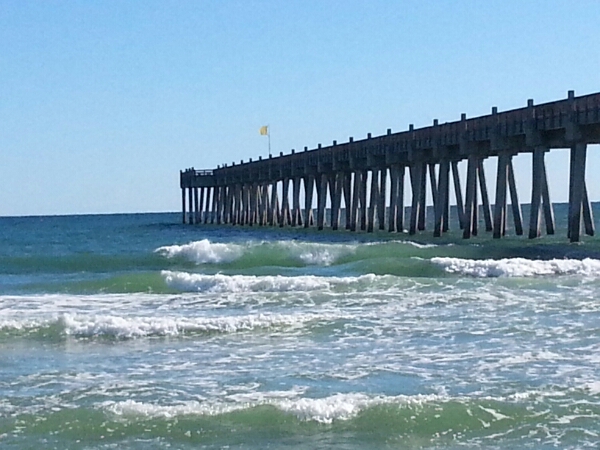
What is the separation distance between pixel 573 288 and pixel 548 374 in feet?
28.8

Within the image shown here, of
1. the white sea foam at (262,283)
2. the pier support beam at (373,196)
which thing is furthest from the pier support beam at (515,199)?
the white sea foam at (262,283)

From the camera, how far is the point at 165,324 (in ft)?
48.5

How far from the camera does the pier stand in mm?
28109

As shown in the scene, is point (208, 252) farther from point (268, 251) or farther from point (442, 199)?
point (442, 199)

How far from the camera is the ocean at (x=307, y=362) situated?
29.0ft

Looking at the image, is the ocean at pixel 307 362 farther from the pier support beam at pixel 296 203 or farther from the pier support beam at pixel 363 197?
the pier support beam at pixel 296 203

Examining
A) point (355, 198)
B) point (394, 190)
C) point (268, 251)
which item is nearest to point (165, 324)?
point (268, 251)

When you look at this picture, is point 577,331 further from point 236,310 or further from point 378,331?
point 236,310

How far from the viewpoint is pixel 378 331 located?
46.6 feet

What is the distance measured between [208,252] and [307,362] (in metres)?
21.5

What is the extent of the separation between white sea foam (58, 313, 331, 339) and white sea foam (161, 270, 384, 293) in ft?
16.7

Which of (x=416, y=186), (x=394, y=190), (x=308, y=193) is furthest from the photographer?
(x=308, y=193)

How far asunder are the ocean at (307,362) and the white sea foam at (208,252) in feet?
29.0

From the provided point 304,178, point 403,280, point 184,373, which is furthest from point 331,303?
point 304,178
